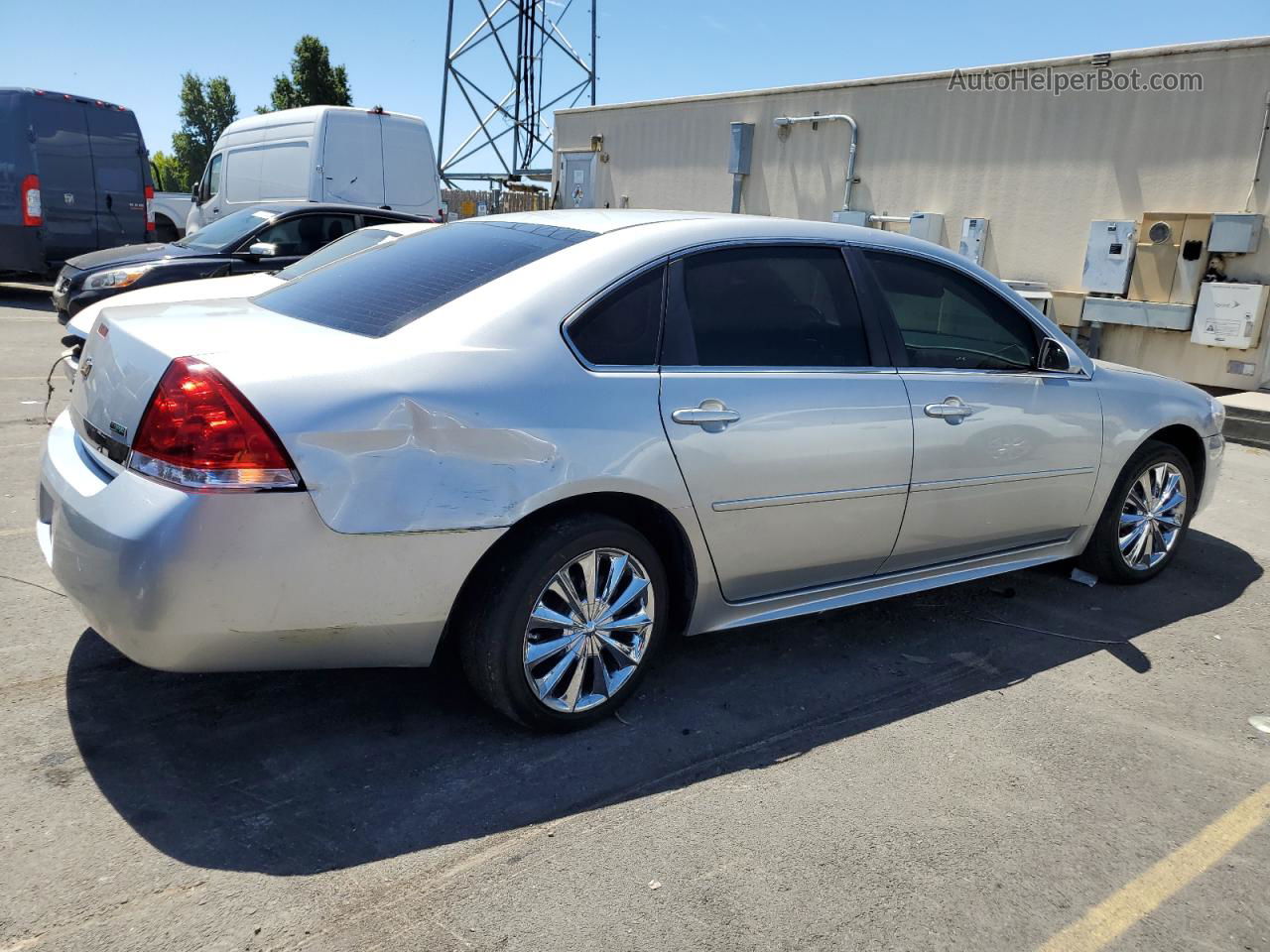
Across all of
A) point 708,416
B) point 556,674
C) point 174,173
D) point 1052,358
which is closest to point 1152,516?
point 1052,358

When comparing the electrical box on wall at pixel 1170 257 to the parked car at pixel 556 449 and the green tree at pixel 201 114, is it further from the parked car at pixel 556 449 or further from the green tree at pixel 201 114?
the green tree at pixel 201 114

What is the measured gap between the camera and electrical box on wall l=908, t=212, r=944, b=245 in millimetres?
12906

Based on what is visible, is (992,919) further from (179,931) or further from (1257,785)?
(179,931)

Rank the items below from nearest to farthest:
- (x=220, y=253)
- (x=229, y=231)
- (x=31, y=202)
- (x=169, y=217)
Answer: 1. (x=220, y=253)
2. (x=229, y=231)
3. (x=31, y=202)
4. (x=169, y=217)

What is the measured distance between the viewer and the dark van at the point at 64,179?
13.4 meters

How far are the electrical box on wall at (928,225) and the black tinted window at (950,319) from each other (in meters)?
9.01

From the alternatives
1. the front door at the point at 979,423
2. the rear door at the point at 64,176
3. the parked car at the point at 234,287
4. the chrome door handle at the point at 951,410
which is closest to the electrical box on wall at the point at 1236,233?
the front door at the point at 979,423

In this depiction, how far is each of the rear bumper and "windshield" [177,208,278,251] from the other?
24.3 ft

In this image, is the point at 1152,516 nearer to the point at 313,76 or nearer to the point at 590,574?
the point at 590,574

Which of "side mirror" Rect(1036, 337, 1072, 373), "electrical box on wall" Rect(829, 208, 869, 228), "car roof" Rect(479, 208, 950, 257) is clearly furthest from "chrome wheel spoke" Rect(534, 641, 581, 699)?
"electrical box on wall" Rect(829, 208, 869, 228)

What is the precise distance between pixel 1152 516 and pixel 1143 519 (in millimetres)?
69

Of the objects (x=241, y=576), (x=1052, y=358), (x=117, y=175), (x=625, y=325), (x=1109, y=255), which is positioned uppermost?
(x=117, y=175)

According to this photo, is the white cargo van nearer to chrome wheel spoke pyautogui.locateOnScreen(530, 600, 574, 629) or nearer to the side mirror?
the side mirror

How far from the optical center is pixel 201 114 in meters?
75.4
